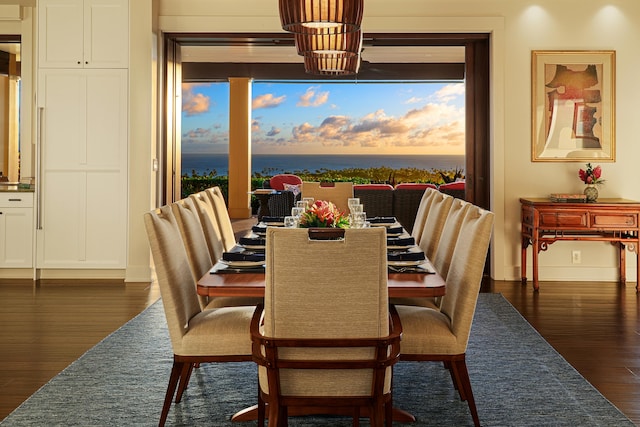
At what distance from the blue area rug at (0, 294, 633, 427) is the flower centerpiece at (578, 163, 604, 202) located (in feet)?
7.62

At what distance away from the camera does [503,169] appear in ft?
21.4

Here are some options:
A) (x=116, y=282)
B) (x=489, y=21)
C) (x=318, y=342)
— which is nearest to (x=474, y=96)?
(x=489, y=21)


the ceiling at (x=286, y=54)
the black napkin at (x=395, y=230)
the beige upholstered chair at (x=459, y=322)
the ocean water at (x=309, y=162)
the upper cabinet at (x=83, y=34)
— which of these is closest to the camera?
the beige upholstered chair at (x=459, y=322)

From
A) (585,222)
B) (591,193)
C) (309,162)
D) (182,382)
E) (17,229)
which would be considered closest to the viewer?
(182,382)

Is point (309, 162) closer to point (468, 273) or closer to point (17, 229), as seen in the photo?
point (17, 229)

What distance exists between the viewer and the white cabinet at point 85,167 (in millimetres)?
6293

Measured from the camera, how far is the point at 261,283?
8.75 ft

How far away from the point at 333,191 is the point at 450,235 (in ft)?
9.14

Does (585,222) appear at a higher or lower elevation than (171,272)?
higher

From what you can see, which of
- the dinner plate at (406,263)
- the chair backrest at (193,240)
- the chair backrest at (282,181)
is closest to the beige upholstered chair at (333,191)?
the chair backrest at (193,240)

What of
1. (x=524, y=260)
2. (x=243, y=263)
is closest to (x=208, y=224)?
(x=243, y=263)

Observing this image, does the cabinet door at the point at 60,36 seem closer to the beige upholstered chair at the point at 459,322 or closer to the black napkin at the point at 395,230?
the black napkin at the point at 395,230

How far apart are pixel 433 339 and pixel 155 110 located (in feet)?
15.1

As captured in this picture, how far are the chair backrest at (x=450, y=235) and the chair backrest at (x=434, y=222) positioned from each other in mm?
251
